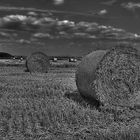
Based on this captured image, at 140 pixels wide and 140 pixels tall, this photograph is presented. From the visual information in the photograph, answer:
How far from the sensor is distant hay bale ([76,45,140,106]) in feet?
29.8

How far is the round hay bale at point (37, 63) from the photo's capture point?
23609 mm

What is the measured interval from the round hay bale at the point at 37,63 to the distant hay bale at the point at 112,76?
551 inches

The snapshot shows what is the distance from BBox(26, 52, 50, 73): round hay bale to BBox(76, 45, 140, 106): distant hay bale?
14.0 metres

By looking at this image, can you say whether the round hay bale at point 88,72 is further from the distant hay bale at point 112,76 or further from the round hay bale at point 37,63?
the round hay bale at point 37,63

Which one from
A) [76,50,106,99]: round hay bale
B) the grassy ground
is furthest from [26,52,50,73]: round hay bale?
the grassy ground

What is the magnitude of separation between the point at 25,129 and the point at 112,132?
179 centimetres

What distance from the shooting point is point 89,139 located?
5863 mm

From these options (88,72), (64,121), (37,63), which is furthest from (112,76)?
(37,63)

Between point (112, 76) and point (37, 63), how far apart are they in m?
14.7

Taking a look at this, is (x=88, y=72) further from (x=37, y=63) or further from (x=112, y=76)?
(x=37, y=63)

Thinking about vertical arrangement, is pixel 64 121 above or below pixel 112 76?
below

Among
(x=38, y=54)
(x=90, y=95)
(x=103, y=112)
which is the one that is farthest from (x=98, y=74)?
(x=38, y=54)

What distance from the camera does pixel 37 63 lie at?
23719 mm

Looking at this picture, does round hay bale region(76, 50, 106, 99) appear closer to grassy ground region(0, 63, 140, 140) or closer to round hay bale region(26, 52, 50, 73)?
grassy ground region(0, 63, 140, 140)
